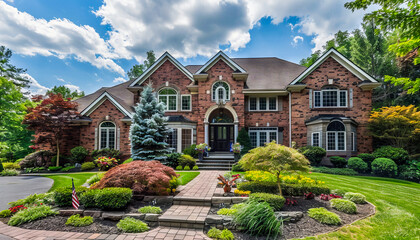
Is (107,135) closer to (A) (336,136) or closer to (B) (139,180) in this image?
(B) (139,180)

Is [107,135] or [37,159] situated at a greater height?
[107,135]

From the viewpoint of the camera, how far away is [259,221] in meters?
4.43

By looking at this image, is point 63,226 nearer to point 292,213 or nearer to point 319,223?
point 292,213

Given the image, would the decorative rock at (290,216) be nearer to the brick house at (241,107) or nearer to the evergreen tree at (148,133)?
the evergreen tree at (148,133)

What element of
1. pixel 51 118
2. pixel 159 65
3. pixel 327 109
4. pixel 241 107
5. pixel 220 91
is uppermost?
pixel 159 65

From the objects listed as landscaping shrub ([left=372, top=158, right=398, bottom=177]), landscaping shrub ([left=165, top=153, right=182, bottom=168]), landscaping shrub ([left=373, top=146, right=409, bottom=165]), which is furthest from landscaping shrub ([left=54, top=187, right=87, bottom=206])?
landscaping shrub ([left=373, top=146, right=409, bottom=165])

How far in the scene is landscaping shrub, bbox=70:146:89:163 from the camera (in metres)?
14.8

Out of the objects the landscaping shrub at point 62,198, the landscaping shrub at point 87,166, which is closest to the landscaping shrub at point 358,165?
the landscaping shrub at point 62,198

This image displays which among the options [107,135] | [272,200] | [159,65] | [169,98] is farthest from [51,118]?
[272,200]

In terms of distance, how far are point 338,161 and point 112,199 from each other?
14.8 meters

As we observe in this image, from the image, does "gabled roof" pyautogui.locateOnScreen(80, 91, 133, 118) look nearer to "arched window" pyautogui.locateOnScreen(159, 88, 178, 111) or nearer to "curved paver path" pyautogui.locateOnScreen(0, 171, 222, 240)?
"arched window" pyautogui.locateOnScreen(159, 88, 178, 111)

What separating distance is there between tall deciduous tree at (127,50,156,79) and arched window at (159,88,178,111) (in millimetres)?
18142

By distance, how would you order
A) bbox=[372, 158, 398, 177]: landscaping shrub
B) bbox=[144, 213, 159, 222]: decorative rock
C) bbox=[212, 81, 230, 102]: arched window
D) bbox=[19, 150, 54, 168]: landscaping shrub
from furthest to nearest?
bbox=[212, 81, 230, 102]: arched window
bbox=[19, 150, 54, 168]: landscaping shrub
bbox=[372, 158, 398, 177]: landscaping shrub
bbox=[144, 213, 159, 222]: decorative rock

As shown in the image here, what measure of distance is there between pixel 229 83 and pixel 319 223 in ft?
42.8
